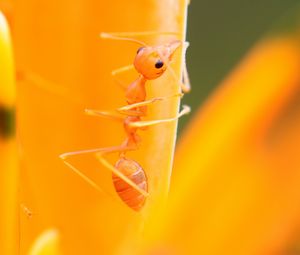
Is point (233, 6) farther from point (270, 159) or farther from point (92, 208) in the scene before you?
point (92, 208)

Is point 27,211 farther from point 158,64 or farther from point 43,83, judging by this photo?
point 158,64

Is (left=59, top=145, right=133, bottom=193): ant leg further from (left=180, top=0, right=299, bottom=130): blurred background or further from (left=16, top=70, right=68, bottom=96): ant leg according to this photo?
(left=180, top=0, right=299, bottom=130): blurred background

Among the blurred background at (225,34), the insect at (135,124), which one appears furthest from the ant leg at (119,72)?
the blurred background at (225,34)

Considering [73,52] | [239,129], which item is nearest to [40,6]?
[73,52]

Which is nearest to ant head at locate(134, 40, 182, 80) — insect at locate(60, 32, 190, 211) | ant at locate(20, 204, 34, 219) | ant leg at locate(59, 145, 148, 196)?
insect at locate(60, 32, 190, 211)

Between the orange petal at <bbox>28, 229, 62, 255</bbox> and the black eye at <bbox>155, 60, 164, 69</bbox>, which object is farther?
the black eye at <bbox>155, 60, 164, 69</bbox>

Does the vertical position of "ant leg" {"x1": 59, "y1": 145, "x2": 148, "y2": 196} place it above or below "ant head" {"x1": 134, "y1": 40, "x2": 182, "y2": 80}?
below

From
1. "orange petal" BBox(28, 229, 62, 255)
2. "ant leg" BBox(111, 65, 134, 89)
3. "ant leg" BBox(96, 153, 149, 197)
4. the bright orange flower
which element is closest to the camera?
the bright orange flower
